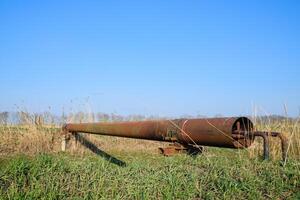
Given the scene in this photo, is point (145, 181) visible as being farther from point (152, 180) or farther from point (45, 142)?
point (45, 142)

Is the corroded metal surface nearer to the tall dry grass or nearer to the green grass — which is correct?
the green grass

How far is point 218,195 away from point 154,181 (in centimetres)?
65

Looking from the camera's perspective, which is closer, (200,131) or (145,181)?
(145,181)

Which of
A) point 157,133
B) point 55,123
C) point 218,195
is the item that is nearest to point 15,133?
point 55,123

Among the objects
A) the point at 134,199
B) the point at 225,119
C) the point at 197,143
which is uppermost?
the point at 225,119

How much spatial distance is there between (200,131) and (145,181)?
1.39m

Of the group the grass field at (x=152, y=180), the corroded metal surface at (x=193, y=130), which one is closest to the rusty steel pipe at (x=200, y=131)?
the corroded metal surface at (x=193, y=130)

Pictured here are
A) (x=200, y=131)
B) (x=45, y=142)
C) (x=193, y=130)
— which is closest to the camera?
(x=200, y=131)

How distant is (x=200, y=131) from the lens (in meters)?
4.86

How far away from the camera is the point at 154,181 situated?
3.74 m

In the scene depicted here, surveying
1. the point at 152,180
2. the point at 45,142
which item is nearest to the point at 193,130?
the point at 152,180

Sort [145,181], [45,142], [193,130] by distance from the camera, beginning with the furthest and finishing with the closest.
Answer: [45,142], [193,130], [145,181]

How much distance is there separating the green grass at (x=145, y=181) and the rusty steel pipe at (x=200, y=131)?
35 cm

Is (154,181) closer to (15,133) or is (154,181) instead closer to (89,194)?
(89,194)
